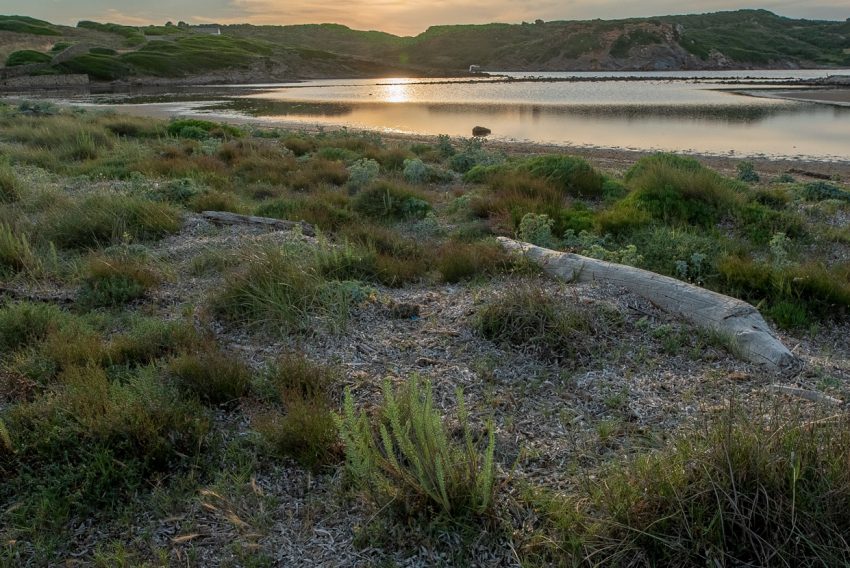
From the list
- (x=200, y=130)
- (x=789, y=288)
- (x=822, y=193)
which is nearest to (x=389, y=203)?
(x=789, y=288)

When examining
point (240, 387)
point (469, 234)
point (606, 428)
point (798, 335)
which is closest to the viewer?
point (606, 428)

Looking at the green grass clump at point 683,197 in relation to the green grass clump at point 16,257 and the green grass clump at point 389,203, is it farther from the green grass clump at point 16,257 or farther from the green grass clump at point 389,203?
the green grass clump at point 16,257

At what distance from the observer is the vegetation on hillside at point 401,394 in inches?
111

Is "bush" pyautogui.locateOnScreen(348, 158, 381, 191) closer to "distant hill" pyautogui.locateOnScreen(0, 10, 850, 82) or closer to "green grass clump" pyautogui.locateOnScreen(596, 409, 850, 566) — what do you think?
"green grass clump" pyautogui.locateOnScreen(596, 409, 850, 566)

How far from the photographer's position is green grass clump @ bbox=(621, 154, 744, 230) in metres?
9.38

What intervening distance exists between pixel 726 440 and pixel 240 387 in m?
3.07

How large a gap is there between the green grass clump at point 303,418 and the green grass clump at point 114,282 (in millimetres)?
2605

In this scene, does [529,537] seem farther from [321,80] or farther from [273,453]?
[321,80]

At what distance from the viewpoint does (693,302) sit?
5.53 m

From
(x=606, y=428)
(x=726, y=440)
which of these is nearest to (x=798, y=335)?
(x=606, y=428)

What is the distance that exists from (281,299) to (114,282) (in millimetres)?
1990

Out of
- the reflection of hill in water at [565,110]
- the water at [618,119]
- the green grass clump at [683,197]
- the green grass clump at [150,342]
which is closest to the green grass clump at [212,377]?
the green grass clump at [150,342]

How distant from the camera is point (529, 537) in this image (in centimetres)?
292

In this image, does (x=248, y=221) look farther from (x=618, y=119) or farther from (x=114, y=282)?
(x=618, y=119)
